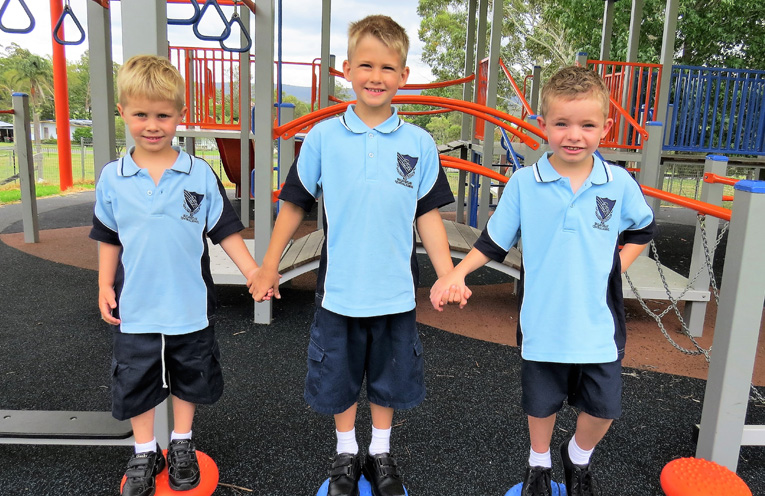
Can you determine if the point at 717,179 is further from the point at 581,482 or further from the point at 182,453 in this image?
the point at 182,453

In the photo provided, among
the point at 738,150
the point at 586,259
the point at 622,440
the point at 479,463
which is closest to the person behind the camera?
the point at 586,259

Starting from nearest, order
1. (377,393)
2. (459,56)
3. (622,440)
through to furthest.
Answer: (377,393)
(622,440)
(459,56)

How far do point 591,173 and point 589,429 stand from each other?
798 mm

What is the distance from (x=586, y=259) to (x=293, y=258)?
8.74 ft

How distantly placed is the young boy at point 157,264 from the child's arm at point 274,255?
Answer: 0.19 feet

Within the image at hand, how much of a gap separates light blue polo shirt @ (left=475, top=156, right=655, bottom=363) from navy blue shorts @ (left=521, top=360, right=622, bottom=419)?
58 millimetres

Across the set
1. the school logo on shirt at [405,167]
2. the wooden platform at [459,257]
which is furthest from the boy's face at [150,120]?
the wooden platform at [459,257]

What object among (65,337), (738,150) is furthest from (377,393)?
(738,150)

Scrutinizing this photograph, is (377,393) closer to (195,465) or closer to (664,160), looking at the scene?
(195,465)

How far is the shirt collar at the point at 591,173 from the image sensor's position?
1.78 m

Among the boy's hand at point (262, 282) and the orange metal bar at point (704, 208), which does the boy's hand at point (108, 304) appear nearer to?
the boy's hand at point (262, 282)

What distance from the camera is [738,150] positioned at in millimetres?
8273

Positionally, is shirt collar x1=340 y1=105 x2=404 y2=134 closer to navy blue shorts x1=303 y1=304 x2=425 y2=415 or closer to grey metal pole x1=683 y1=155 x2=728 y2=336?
navy blue shorts x1=303 y1=304 x2=425 y2=415

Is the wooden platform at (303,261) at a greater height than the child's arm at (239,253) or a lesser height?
lesser
